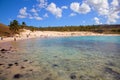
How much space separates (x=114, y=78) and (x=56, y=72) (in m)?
7.06

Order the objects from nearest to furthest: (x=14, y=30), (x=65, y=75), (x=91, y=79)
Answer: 1. (x=91, y=79)
2. (x=65, y=75)
3. (x=14, y=30)

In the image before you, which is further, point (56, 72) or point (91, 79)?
point (56, 72)

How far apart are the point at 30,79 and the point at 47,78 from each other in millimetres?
1870

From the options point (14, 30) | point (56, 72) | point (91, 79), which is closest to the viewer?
point (91, 79)

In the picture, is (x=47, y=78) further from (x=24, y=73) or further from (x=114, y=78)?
(x=114, y=78)

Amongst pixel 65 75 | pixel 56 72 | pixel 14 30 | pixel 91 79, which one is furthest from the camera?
pixel 14 30

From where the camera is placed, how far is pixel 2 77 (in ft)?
66.9

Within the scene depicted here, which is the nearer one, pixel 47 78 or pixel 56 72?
pixel 47 78

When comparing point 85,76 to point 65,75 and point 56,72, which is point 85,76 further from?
point 56,72

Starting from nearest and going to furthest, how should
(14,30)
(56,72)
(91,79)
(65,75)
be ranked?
(91,79)
(65,75)
(56,72)
(14,30)

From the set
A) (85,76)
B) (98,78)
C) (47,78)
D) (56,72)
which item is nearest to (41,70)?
(56,72)

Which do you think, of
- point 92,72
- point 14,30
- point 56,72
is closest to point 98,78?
point 92,72

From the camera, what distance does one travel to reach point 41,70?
2391 cm

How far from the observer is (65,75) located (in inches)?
836
